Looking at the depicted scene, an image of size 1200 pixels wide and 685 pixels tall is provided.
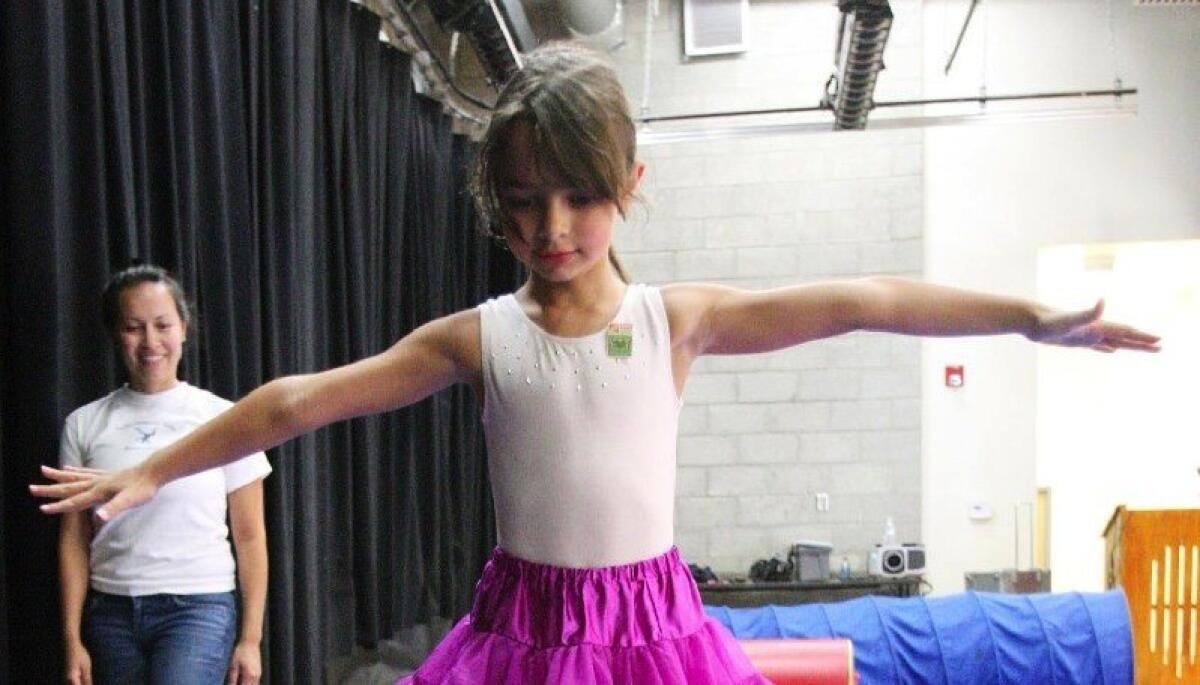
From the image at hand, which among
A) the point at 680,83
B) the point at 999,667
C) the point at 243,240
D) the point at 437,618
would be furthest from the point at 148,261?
the point at 680,83

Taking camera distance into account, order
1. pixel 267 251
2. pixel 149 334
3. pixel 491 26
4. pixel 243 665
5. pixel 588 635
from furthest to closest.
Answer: pixel 491 26
pixel 267 251
pixel 243 665
pixel 149 334
pixel 588 635

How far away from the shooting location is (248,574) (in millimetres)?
2332

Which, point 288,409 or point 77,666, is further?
point 77,666

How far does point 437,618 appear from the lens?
5.00m

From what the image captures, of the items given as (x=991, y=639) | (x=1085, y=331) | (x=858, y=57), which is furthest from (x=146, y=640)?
(x=858, y=57)

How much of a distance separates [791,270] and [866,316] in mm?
4706

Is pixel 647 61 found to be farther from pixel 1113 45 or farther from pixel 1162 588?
pixel 1162 588

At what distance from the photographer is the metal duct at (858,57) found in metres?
4.09

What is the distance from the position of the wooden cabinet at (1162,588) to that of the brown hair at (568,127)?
3503mm

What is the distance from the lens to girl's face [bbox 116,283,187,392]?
2152mm

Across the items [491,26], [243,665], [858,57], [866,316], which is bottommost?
[243,665]

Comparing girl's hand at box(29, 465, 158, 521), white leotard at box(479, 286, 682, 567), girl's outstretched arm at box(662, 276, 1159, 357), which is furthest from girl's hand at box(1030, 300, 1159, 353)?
girl's hand at box(29, 465, 158, 521)

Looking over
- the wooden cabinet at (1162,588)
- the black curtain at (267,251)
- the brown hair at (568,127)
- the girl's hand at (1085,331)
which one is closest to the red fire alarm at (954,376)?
the wooden cabinet at (1162,588)

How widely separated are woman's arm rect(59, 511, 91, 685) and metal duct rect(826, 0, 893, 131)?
332 cm
